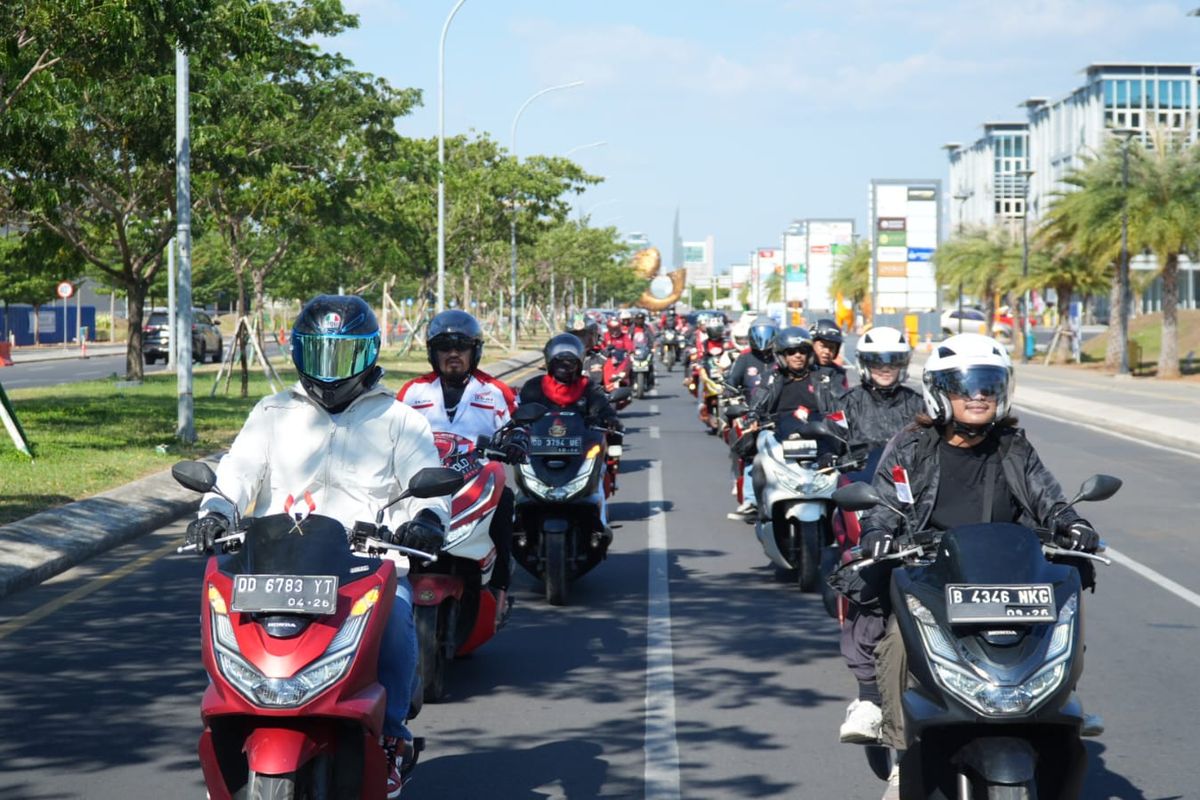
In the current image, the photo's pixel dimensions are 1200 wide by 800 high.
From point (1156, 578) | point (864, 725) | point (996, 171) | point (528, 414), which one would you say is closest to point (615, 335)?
point (1156, 578)

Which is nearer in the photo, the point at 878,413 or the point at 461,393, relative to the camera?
the point at 461,393

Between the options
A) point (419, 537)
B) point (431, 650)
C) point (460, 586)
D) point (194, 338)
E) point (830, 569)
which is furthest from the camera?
point (194, 338)

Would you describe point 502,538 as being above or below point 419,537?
below

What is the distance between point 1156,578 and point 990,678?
7.53m

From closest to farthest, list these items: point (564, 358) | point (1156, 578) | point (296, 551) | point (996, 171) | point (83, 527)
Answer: point (296, 551)
point (1156, 578)
point (564, 358)
point (83, 527)
point (996, 171)

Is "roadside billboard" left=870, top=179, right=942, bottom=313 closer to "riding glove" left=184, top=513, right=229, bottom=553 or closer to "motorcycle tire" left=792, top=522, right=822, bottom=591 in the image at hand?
"motorcycle tire" left=792, top=522, right=822, bottom=591

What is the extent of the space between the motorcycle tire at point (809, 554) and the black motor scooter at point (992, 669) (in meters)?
5.75

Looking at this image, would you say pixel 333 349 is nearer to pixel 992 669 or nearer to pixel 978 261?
pixel 992 669

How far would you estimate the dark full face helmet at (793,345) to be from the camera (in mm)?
12594

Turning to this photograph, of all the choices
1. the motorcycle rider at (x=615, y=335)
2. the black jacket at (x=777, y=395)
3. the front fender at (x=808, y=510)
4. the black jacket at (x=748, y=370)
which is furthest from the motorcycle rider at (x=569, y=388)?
the motorcycle rider at (x=615, y=335)

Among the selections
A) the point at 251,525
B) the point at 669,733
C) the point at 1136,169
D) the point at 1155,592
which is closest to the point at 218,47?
the point at 1155,592

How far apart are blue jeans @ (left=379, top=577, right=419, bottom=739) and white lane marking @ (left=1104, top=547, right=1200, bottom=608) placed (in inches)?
271

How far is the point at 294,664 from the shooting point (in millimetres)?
4512

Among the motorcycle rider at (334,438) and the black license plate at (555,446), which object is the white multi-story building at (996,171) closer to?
the black license plate at (555,446)
